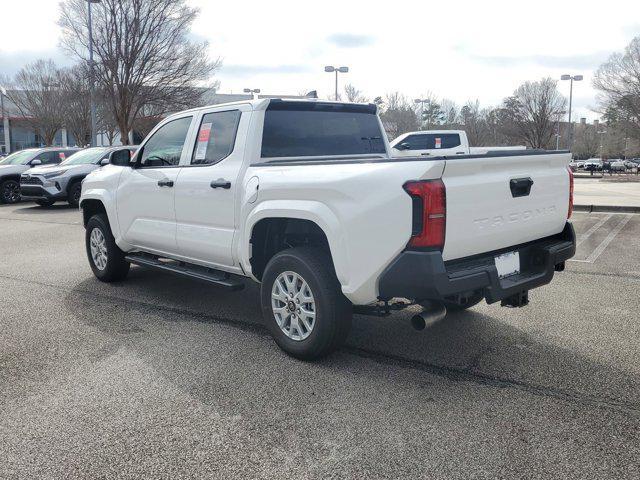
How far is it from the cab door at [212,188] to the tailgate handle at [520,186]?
80.2 inches

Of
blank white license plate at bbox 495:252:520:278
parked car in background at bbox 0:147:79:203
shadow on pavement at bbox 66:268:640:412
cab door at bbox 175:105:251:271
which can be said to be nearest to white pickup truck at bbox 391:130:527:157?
parked car in background at bbox 0:147:79:203

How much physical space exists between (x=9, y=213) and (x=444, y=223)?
14441mm

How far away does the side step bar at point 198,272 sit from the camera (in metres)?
4.77

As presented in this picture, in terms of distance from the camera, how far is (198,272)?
5.20 m

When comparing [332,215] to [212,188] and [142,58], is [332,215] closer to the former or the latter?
[212,188]

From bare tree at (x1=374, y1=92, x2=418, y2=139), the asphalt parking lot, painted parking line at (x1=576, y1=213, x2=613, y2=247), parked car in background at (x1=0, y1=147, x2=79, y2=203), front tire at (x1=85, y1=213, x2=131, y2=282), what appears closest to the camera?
the asphalt parking lot

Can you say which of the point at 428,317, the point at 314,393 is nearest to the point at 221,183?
the point at 314,393

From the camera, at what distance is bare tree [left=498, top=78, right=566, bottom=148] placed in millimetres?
48219

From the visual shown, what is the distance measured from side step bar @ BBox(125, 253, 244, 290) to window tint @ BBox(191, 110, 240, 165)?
98 centimetres

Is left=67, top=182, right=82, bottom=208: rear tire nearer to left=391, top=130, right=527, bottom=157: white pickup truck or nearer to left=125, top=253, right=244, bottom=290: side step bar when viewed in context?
left=391, top=130, right=527, bottom=157: white pickup truck

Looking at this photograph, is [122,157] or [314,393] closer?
[314,393]

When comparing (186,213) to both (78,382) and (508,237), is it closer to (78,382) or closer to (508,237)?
(78,382)

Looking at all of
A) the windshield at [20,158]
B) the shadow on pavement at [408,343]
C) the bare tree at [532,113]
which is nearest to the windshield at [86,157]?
the windshield at [20,158]

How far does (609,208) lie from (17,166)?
16.4 m
